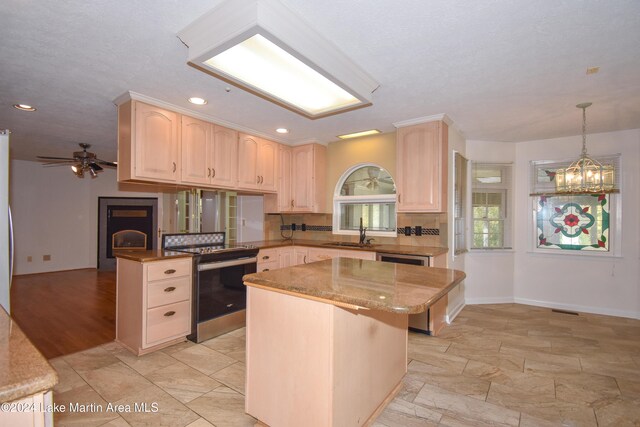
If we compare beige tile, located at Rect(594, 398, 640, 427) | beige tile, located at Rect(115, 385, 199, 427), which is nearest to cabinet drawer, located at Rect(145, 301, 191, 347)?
beige tile, located at Rect(115, 385, 199, 427)

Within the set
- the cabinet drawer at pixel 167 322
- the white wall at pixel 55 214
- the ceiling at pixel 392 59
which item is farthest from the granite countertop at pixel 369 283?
the white wall at pixel 55 214

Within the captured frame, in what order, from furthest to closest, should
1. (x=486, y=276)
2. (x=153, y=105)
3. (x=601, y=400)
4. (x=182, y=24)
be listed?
(x=486, y=276)
(x=153, y=105)
(x=601, y=400)
(x=182, y=24)

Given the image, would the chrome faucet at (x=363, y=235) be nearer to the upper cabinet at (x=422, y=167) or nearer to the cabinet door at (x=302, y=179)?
the upper cabinet at (x=422, y=167)

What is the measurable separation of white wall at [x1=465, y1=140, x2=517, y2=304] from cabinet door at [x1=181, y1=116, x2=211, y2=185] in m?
3.62

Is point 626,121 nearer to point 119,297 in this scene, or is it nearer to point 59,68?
point 59,68

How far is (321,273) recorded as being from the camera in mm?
1917

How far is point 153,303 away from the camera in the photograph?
9.11 feet

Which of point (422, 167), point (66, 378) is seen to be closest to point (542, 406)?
point (422, 167)

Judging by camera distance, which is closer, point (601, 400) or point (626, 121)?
point (601, 400)

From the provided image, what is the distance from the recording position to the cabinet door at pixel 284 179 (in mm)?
4488

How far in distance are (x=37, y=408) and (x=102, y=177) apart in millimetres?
7580

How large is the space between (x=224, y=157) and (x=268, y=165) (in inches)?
29.3

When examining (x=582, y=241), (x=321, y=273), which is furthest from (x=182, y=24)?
(x=582, y=241)

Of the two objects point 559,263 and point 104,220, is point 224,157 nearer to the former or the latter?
point 559,263
